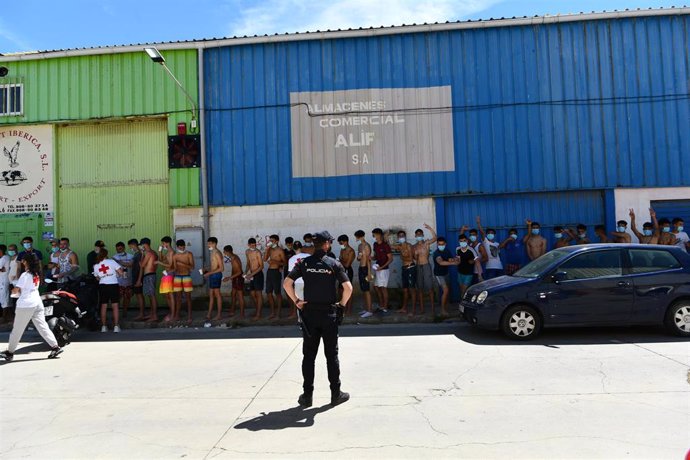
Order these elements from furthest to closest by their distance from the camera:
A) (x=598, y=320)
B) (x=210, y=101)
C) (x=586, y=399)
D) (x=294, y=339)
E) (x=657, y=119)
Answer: (x=210, y=101), (x=657, y=119), (x=294, y=339), (x=598, y=320), (x=586, y=399)

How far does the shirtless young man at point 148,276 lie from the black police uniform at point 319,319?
23.1ft

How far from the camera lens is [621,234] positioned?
1061 cm

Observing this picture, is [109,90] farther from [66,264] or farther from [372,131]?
[372,131]

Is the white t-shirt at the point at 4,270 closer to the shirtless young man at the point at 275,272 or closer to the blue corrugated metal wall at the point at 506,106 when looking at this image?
the blue corrugated metal wall at the point at 506,106

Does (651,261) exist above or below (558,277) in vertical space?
above

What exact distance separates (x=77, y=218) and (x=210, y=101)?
475cm

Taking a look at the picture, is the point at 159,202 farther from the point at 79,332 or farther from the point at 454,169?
the point at 454,169

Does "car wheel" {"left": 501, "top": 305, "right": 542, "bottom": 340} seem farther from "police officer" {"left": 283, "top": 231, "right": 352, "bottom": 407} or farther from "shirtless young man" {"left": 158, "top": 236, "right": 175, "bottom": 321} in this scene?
"shirtless young man" {"left": 158, "top": 236, "right": 175, "bottom": 321}

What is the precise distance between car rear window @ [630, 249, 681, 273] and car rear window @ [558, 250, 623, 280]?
252 millimetres

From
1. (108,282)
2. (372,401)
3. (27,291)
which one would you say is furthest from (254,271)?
(372,401)

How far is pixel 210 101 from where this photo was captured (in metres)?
12.4

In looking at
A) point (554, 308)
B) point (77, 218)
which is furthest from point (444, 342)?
point (77, 218)

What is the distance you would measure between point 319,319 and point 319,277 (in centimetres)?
43

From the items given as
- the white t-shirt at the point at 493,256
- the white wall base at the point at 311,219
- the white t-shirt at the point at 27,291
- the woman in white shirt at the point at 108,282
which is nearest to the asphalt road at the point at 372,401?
the white t-shirt at the point at 27,291
